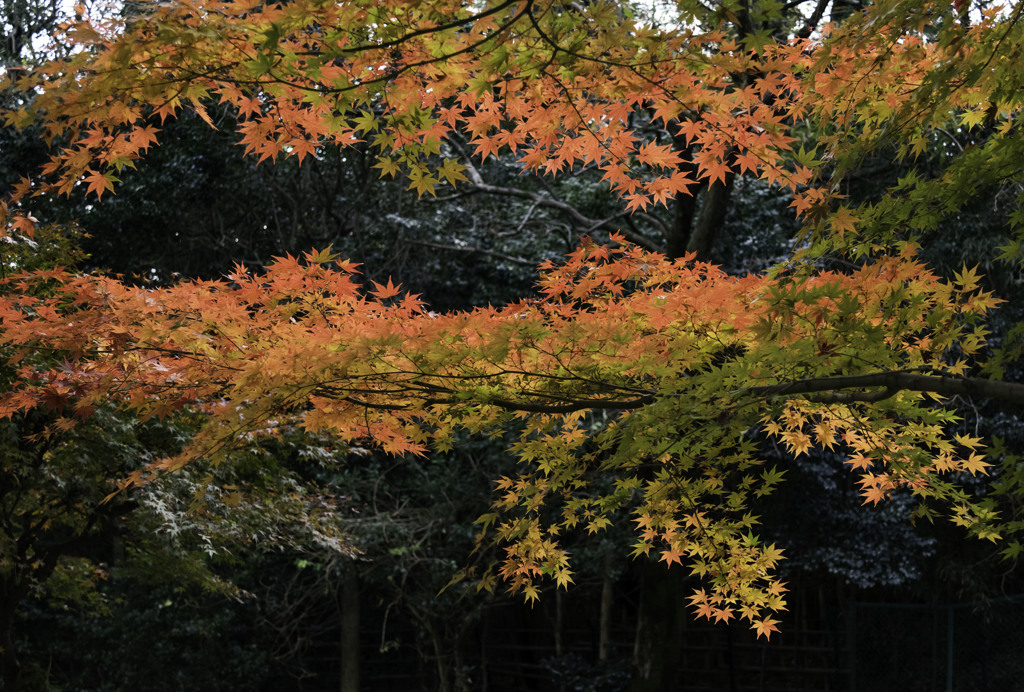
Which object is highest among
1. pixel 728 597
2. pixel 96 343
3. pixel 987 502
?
pixel 96 343

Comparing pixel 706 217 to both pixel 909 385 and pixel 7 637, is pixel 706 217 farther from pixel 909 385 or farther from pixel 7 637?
pixel 7 637

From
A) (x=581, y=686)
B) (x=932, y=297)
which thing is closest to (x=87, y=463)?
(x=932, y=297)

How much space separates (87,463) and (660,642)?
15.7 ft

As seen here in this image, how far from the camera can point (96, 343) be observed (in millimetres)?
3906

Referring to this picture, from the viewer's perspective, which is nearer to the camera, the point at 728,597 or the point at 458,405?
the point at 458,405

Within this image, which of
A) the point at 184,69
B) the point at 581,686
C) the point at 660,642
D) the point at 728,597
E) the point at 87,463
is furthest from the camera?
the point at 581,686

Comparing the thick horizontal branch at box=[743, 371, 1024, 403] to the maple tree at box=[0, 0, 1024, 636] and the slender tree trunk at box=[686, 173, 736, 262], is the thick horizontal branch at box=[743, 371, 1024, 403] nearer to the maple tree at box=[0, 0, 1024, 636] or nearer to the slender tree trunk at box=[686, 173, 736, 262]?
the maple tree at box=[0, 0, 1024, 636]

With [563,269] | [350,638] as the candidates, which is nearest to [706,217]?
[563,269]

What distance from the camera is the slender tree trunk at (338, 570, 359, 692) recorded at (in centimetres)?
1052

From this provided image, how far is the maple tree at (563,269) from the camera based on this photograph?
8.27 feet

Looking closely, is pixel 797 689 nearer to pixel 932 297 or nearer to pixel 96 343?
pixel 932 297

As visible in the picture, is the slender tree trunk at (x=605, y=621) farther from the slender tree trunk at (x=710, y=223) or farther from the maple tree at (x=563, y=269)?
the maple tree at (x=563, y=269)

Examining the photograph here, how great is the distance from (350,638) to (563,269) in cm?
760

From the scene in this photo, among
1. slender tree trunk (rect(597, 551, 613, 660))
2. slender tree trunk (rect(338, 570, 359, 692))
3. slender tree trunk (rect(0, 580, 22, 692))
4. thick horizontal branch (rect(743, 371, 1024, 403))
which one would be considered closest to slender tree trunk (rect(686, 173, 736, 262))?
thick horizontal branch (rect(743, 371, 1024, 403))
